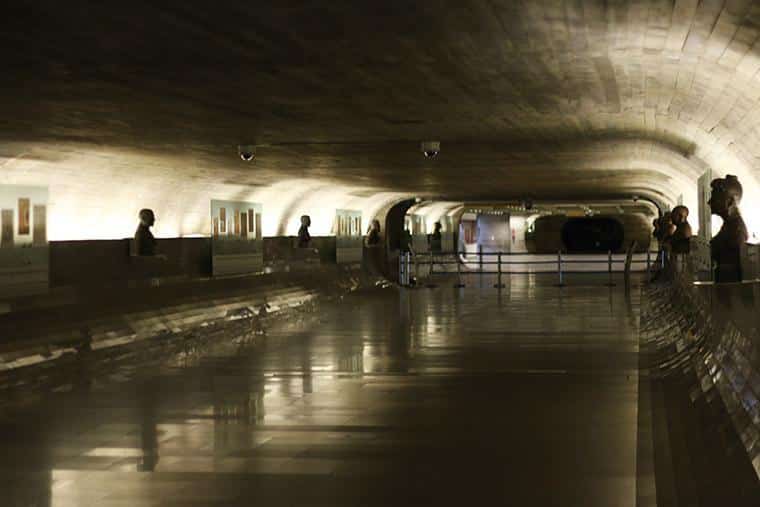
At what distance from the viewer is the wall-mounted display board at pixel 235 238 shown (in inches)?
738

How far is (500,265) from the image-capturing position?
3084 cm

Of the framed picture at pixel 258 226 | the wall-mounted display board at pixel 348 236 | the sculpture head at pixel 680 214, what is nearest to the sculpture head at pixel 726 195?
the sculpture head at pixel 680 214

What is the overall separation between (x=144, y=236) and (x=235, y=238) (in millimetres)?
3054

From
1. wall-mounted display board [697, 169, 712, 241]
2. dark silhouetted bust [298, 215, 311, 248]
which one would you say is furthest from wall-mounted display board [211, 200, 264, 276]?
wall-mounted display board [697, 169, 712, 241]

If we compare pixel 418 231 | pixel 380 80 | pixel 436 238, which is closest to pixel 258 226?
pixel 380 80

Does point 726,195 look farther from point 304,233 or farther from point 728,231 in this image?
point 304,233

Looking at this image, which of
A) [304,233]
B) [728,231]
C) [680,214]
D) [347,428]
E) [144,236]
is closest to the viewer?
[347,428]

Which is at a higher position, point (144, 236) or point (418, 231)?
point (418, 231)

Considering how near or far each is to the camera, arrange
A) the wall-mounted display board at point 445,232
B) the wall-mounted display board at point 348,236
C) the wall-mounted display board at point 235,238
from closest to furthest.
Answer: the wall-mounted display board at point 235,238 < the wall-mounted display board at point 348,236 < the wall-mounted display board at point 445,232

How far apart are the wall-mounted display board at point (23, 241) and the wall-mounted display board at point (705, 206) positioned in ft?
31.2

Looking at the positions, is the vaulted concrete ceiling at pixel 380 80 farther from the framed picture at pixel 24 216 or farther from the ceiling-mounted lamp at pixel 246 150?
the framed picture at pixel 24 216

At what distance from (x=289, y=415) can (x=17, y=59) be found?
367 centimetres

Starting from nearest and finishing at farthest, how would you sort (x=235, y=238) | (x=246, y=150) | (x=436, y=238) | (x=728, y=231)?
(x=728, y=231) < (x=246, y=150) < (x=235, y=238) < (x=436, y=238)

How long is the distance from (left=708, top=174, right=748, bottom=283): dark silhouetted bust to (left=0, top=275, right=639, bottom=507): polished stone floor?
5.02 ft
